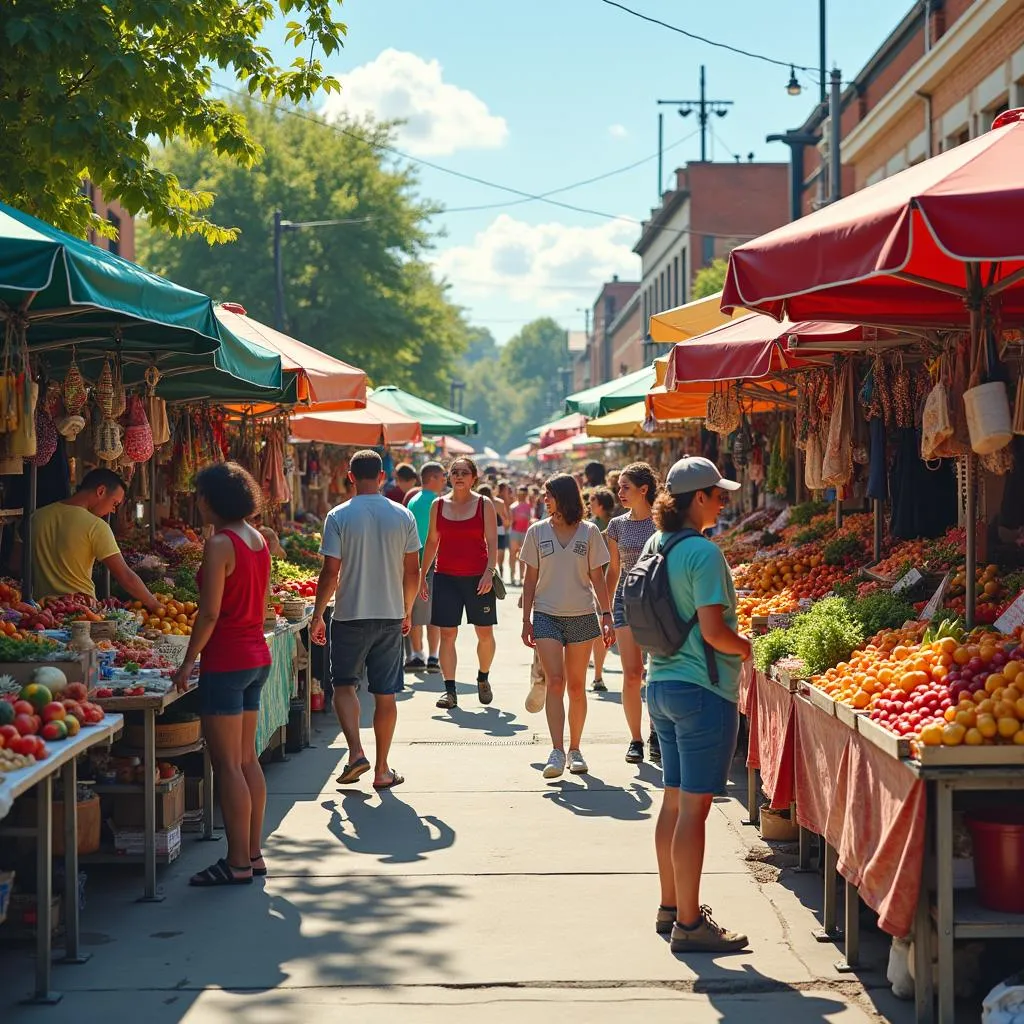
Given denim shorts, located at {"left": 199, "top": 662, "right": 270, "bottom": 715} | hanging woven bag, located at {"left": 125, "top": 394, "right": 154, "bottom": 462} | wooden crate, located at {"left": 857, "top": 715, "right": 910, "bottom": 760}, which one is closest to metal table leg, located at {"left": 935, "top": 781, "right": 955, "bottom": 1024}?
wooden crate, located at {"left": 857, "top": 715, "right": 910, "bottom": 760}

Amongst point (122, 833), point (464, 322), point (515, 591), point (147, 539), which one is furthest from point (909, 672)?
point (464, 322)

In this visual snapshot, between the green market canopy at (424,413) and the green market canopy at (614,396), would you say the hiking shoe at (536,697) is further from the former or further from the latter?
Answer: the green market canopy at (424,413)

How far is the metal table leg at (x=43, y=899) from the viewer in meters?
5.26

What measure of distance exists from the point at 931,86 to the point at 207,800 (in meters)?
15.9

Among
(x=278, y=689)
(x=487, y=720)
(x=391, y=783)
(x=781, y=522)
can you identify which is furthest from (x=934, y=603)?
(x=781, y=522)

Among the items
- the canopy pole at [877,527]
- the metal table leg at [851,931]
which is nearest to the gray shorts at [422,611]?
the canopy pole at [877,527]

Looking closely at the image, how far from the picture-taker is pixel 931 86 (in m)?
19.4

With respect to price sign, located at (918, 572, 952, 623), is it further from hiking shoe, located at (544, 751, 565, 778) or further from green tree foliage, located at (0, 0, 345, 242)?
green tree foliage, located at (0, 0, 345, 242)

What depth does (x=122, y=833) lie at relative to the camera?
275 inches

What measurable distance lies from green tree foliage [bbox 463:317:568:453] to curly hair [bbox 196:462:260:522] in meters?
172

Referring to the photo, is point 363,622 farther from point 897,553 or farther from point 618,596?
point 897,553

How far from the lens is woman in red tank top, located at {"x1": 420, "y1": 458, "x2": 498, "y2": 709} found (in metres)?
12.2

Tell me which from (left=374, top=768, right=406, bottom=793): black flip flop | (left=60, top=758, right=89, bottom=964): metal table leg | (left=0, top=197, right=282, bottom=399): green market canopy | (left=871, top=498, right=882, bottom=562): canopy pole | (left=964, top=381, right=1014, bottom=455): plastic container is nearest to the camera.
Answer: (left=60, top=758, right=89, bottom=964): metal table leg

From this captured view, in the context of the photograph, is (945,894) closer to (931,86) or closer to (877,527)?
(877,527)
